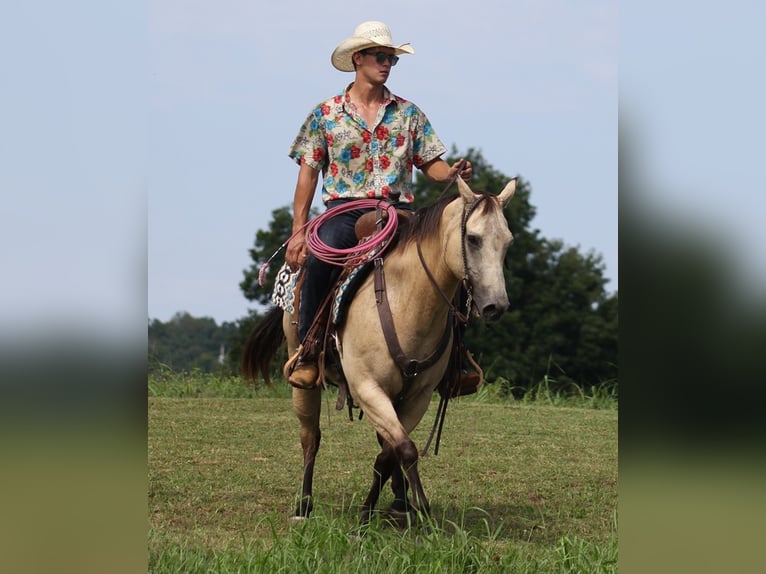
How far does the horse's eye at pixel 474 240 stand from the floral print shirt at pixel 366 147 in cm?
102

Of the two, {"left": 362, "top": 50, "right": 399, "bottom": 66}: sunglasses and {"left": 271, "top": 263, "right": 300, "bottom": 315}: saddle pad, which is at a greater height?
{"left": 362, "top": 50, "right": 399, "bottom": 66}: sunglasses

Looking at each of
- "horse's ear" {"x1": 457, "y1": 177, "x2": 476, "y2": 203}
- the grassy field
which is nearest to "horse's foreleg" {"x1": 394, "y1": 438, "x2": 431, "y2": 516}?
the grassy field

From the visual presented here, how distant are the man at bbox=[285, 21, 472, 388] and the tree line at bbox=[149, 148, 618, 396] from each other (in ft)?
61.0

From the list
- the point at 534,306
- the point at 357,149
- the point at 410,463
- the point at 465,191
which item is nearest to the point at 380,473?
the point at 410,463

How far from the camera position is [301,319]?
20.5ft

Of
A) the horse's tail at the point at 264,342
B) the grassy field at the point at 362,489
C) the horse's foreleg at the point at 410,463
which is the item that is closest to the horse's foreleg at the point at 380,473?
the grassy field at the point at 362,489

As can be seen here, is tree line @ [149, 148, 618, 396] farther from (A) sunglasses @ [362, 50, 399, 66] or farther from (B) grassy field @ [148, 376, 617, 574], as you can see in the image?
(A) sunglasses @ [362, 50, 399, 66]

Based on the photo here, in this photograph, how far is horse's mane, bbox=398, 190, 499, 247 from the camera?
555cm

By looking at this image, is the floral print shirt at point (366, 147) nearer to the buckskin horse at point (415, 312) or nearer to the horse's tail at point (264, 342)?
the buckskin horse at point (415, 312)

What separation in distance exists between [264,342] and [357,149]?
6.04ft
